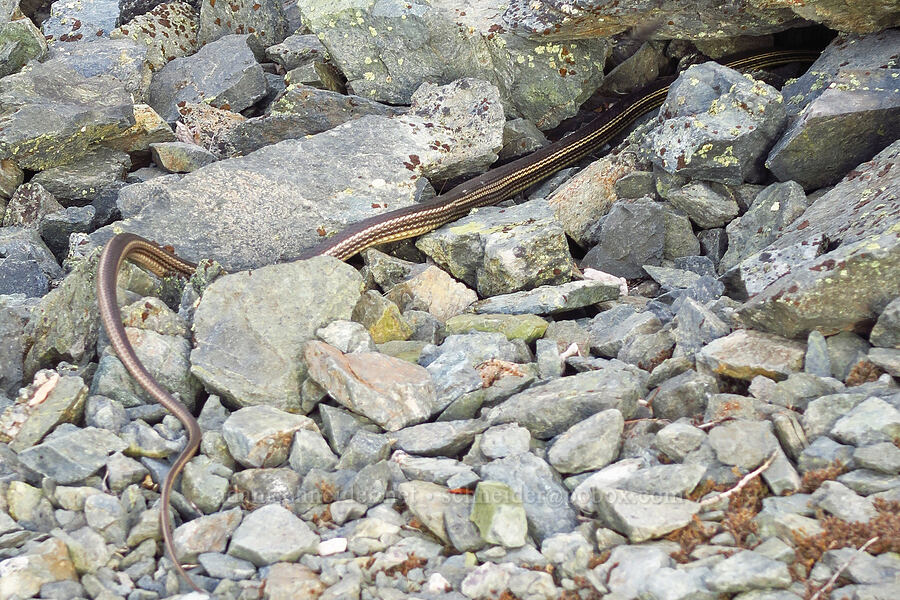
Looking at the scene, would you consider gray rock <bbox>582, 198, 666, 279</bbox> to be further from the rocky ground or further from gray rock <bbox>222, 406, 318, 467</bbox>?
gray rock <bbox>222, 406, 318, 467</bbox>

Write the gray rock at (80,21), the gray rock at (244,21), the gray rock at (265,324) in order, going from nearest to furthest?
the gray rock at (265,324)
the gray rock at (80,21)
the gray rock at (244,21)

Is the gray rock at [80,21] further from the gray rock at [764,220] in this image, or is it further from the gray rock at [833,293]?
the gray rock at [833,293]

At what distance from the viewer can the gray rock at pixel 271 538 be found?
417cm

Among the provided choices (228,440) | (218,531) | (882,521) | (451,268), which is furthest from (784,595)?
(451,268)

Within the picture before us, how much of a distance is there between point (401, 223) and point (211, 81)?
4148 millimetres

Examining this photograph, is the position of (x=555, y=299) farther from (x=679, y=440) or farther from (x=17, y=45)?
(x=17, y=45)

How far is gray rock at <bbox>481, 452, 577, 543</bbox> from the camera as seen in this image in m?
4.27

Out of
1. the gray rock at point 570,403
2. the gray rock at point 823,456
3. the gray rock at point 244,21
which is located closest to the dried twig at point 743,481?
the gray rock at point 823,456

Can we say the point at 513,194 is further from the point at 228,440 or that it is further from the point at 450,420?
the point at 228,440

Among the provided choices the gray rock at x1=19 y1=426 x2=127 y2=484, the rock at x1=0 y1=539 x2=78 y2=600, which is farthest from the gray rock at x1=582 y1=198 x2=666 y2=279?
the rock at x1=0 y1=539 x2=78 y2=600

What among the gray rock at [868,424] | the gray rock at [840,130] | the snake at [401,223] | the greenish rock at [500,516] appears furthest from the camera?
the gray rock at [840,130]

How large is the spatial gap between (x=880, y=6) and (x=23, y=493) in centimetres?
798

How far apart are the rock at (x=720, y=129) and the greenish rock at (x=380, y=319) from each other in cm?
326

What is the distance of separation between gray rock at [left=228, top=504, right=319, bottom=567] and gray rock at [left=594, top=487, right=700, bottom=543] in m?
1.54
